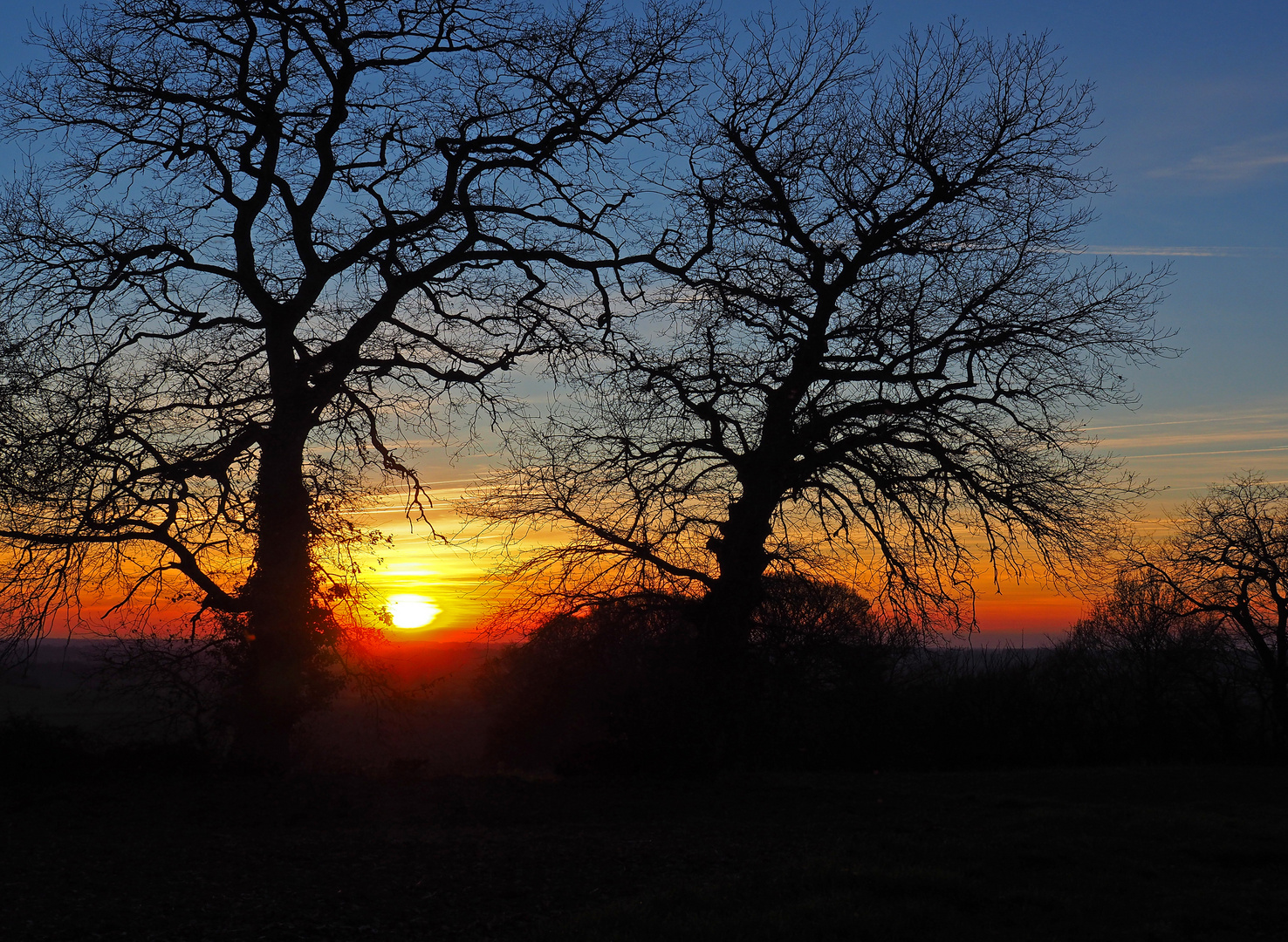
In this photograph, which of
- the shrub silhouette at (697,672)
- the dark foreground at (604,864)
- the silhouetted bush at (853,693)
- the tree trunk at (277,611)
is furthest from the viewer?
the silhouetted bush at (853,693)

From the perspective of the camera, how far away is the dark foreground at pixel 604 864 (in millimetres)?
6426

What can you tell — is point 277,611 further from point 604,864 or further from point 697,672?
point 604,864

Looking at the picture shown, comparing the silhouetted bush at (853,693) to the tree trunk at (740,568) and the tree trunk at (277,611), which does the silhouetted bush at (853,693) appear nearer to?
the tree trunk at (740,568)

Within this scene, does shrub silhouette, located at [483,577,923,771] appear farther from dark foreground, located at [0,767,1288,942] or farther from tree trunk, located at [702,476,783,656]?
dark foreground, located at [0,767,1288,942]

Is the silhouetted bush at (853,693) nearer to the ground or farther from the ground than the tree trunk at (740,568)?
nearer to the ground

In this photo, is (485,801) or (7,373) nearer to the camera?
(485,801)

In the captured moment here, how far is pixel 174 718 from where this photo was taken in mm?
12695

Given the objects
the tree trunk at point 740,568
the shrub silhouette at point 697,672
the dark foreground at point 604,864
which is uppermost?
the tree trunk at point 740,568

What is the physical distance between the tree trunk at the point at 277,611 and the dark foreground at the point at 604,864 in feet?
5.82

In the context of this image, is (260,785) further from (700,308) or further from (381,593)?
(700,308)

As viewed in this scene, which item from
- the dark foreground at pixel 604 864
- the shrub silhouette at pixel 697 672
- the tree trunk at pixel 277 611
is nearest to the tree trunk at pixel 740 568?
the shrub silhouette at pixel 697 672

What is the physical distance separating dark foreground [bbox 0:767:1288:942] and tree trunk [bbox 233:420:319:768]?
1775 millimetres

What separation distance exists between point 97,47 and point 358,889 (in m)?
11.4

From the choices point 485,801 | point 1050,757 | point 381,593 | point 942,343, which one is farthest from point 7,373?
point 1050,757
